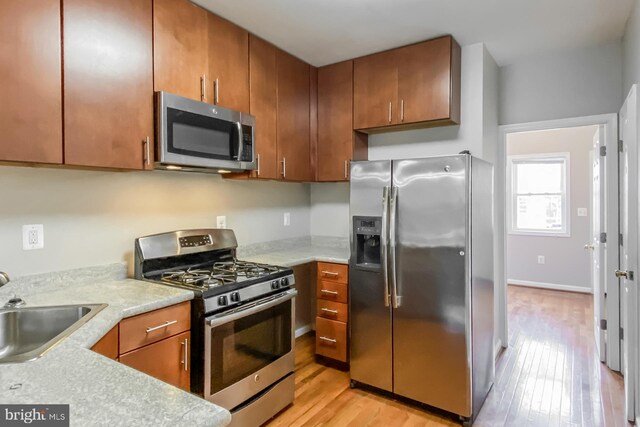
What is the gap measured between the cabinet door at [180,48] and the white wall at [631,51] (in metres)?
2.48

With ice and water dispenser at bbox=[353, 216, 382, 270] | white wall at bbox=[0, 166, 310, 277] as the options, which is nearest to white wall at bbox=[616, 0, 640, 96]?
ice and water dispenser at bbox=[353, 216, 382, 270]

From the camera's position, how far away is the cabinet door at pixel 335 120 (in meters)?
3.12

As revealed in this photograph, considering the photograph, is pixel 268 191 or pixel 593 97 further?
pixel 268 191

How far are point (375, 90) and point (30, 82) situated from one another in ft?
7.29

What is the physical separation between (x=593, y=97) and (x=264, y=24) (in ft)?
8.42

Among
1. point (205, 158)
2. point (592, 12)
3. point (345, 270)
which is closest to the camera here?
point (205, 158)

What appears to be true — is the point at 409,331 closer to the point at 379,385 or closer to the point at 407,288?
the point at 407,288

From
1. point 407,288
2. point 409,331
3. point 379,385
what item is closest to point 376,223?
point 407,288

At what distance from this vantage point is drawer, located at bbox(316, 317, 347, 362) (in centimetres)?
286

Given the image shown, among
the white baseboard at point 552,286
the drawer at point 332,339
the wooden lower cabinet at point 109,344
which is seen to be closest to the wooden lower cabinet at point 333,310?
the drawer at point 332,339

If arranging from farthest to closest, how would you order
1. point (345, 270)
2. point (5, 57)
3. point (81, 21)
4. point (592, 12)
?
point (345, 270)
point (592, 12)
point (81, 21)
point (5, 57)

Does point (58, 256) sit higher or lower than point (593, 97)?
lower

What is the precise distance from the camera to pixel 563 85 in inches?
119

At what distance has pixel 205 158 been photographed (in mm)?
2184
